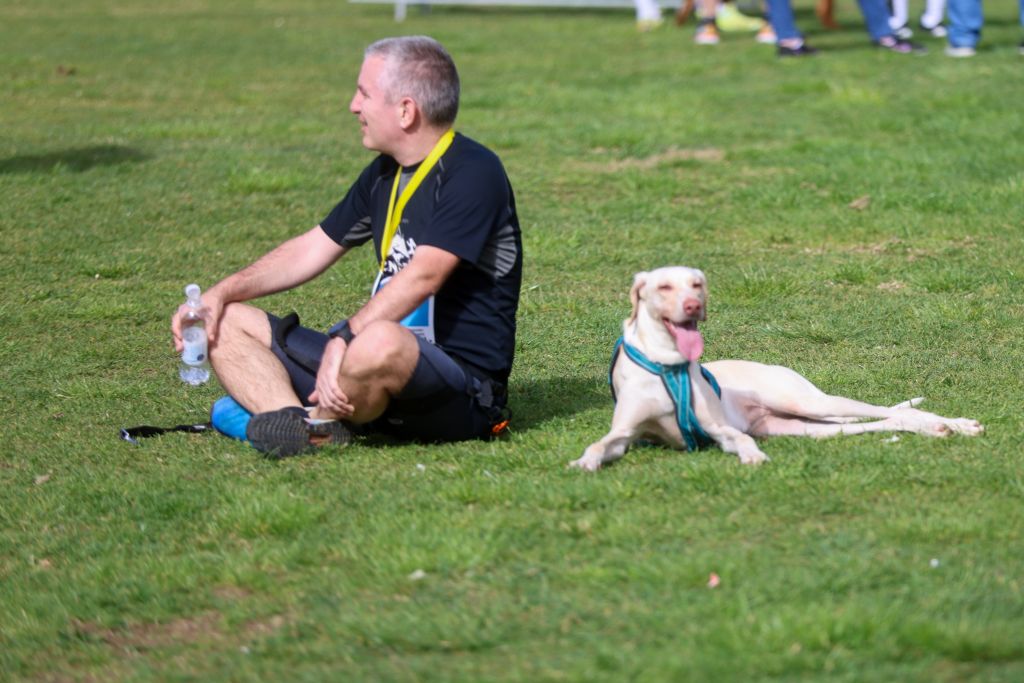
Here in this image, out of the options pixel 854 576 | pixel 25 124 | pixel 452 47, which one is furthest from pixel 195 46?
pixel 854 576

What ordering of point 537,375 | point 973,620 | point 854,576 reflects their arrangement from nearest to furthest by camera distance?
point 973,620, point 854,576, point 537,375

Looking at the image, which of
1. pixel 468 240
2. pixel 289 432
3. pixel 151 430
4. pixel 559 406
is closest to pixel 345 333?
pixel 289 432

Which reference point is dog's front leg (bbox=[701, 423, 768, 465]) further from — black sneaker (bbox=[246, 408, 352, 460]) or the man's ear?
the man's ear

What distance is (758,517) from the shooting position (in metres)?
4.86

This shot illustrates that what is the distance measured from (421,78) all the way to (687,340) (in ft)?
4.99

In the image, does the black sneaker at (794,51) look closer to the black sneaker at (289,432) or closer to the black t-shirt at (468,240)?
the black t-shirt at (468,240)

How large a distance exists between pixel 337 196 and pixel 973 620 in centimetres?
782

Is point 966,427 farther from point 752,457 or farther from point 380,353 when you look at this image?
point 380,353

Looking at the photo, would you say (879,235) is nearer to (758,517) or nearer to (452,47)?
(758,517)

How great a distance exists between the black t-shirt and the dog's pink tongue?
843 mm

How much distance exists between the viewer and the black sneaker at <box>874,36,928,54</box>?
17391mm

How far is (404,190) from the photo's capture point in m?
5.92

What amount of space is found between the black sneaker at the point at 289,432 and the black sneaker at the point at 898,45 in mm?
13217

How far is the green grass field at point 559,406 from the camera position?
163 inches
